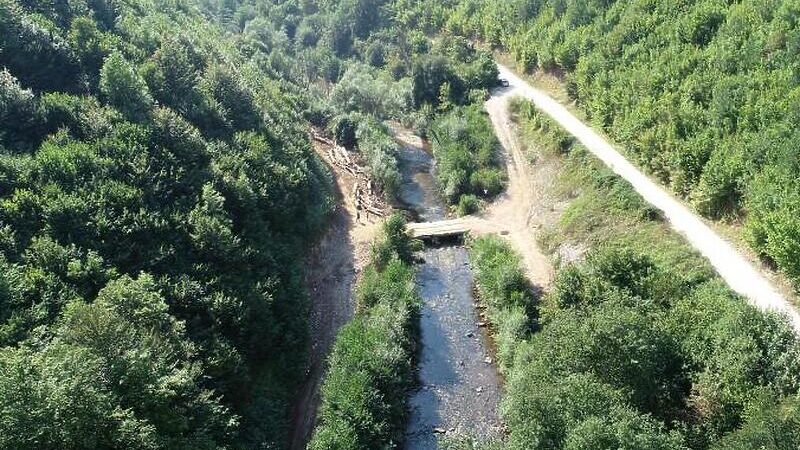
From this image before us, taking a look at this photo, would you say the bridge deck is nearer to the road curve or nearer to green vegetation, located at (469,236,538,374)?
green vegetation, located at (469,236,538,374)

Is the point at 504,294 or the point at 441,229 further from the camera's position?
the point at 441,229

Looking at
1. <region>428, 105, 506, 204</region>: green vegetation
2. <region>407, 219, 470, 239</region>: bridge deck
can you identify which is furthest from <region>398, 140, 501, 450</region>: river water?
<region>428, 105, 506, 204</region>: green vegetation

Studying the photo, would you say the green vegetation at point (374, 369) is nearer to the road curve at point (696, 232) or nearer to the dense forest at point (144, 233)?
the dense forest at point (144, 233)

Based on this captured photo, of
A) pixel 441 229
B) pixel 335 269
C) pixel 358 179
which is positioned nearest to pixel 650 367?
pixel 441 229

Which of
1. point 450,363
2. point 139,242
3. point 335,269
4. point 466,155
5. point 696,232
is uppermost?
point 466,155

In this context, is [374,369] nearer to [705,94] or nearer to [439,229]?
[439,229]

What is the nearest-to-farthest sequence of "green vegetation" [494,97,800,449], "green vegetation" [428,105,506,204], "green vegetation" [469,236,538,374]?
"green vegetation" [494,97,800,449]
"green vegetation" [469,236,538,374]
"green vegetation" [428,105,506,204]
